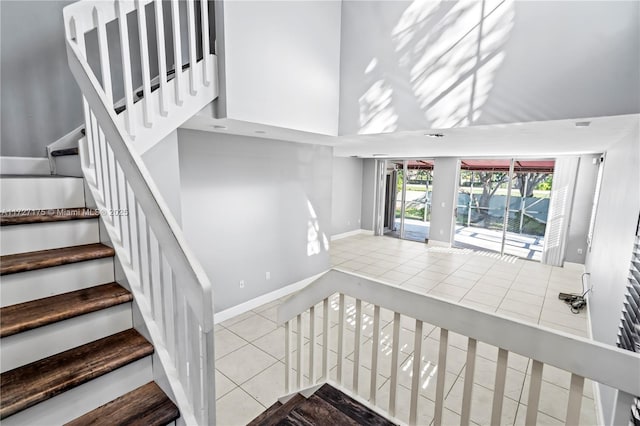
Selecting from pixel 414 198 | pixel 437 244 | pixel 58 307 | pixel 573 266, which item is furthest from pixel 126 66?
pixel 414 198

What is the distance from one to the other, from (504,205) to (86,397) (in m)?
8.71

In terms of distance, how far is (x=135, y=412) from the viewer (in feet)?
4.32

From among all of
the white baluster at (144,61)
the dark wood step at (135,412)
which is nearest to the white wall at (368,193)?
the white baluster at (144,61)

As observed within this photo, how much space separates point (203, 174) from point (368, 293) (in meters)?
2.56

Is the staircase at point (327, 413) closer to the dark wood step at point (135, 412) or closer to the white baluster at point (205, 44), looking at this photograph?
the dark wood step at point (135, 412)

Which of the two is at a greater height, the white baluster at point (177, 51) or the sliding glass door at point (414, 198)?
the white baluster at point (177, 51)

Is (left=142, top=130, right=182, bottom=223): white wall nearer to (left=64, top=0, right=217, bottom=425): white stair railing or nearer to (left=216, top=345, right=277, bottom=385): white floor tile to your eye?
(left=64, top=0, right=217, bottom=425): white stair railing

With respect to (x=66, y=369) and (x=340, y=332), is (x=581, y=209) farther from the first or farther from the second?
(x=66, y=369)

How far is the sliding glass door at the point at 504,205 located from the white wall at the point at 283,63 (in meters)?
5.60

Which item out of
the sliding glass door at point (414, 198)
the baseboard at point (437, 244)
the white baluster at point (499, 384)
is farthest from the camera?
the sliding glass door at point (414, 198)

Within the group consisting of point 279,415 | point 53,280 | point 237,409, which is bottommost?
point 237,409

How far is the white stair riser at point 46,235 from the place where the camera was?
152 cm

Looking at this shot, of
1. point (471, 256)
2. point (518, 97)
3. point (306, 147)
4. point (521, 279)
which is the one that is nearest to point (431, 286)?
point (521, 279)

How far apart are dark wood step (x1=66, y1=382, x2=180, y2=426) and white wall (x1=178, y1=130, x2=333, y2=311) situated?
215 cm
